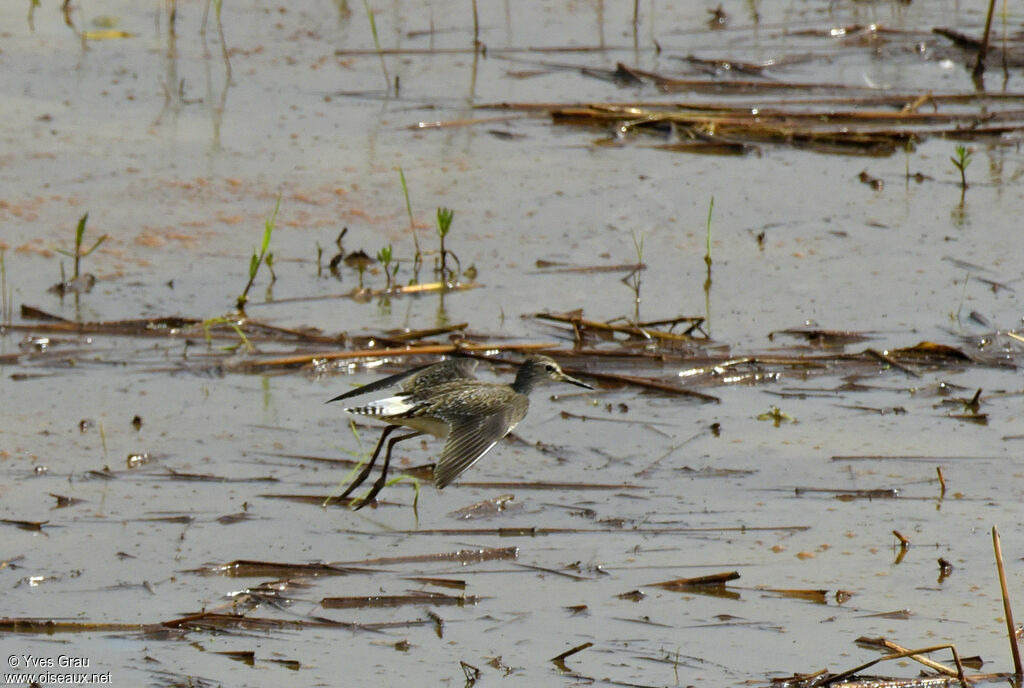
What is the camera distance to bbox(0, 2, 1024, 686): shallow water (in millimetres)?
4699

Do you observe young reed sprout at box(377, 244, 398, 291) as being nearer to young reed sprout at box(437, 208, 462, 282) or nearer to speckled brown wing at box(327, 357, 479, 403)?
young reed sprout at box(437, 208, 462, 282)

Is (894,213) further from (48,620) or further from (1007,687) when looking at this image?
(48,620)

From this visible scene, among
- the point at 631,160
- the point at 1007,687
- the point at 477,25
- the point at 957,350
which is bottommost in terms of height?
the point at 1007,687

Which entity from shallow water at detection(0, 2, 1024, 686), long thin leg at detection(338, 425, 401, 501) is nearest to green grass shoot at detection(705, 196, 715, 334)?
shallow water at detection(0, 2, 1024, 686)

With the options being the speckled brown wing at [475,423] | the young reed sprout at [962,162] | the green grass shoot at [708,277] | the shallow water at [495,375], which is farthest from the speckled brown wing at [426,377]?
the young reed sprout at [962,162]

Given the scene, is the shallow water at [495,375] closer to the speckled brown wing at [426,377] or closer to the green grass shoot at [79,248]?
the green grass shoot at [79,248]

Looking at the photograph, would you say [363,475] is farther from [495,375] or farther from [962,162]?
[962,162]

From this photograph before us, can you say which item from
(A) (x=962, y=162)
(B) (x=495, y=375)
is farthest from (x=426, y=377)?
(A) (x=962, y=162)

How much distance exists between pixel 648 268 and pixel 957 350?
1.72 meters

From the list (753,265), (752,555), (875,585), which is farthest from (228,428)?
(753,265)

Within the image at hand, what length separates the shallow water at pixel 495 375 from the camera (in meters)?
4.70

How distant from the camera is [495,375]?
6.87 metres

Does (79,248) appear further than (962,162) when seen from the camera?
No

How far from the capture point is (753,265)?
7992mm
